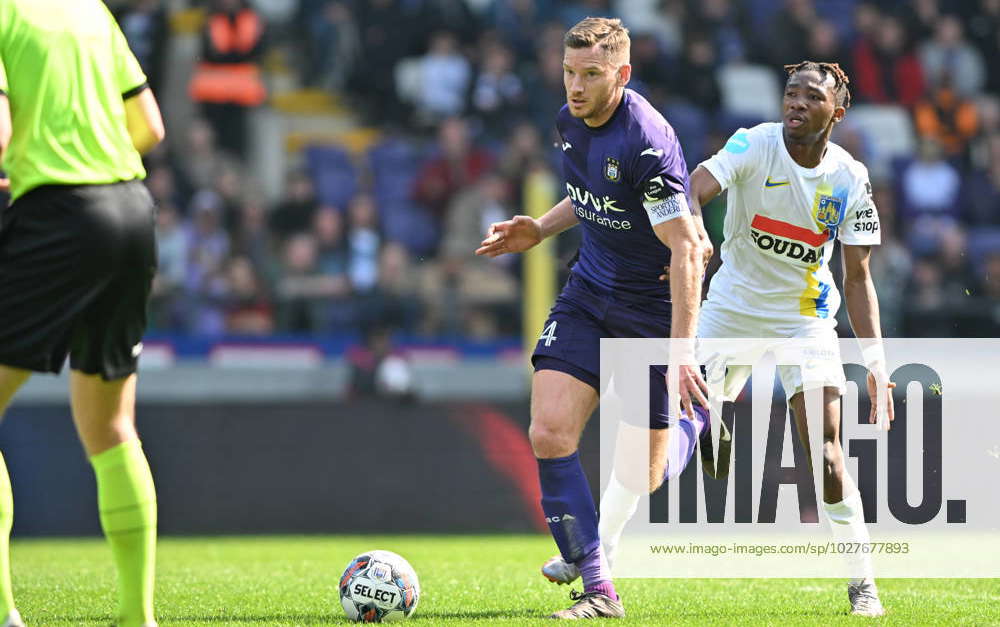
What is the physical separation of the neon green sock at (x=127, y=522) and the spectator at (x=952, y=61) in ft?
42.6

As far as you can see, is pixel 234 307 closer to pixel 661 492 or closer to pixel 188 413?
pixel 188 413

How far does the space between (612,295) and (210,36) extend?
9.10 m

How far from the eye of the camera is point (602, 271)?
20.5 ft

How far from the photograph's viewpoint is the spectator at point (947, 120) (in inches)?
594

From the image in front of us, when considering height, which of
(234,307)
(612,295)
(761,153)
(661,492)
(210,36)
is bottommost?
(661,492)

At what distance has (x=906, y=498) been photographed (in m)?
9.54

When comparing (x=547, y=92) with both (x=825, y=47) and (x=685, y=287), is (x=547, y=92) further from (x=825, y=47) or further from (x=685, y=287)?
(x=685, y=287)

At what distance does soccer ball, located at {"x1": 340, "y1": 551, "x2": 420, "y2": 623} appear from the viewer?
5773 mm

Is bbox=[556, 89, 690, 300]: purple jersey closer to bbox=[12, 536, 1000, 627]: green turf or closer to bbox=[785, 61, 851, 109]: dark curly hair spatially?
bbox=[785, 61, 851, 109]: dark curly hair

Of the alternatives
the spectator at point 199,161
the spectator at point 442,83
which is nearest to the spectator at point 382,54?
the spectator at point 442,83

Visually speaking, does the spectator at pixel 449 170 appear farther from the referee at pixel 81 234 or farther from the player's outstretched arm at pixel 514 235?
the referee at pixel 81 234

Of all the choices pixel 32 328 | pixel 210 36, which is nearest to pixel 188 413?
pixel 210 36

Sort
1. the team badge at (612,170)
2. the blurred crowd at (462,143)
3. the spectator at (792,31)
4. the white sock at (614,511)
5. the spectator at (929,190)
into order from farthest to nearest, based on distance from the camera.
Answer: the spectator at (792,31) < the spectator at (929,190) < the blurred crowd at (462,143) < the white sock at (614,511) < the team badge at (612,170)

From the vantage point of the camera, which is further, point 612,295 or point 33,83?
point 612,295
